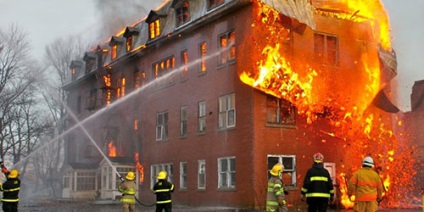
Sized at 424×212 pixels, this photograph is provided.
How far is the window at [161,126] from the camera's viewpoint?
104ft

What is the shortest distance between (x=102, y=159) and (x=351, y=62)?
753 inches

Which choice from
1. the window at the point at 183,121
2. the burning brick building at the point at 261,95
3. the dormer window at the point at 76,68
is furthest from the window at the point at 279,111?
the dormer window at the point at 76,68

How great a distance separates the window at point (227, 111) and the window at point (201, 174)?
244cm

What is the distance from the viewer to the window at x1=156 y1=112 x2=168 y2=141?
31.6 m

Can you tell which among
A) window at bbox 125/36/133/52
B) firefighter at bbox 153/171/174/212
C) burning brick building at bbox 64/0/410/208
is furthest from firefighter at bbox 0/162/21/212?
window at bbox 125/36/133/52

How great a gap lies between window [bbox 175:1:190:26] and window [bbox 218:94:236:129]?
19.9ft

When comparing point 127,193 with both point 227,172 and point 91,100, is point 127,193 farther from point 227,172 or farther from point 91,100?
point 91,100

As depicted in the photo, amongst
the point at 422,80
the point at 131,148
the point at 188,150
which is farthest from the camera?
the point at 422,80

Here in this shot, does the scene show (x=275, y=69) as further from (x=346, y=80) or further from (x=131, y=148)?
(x=131, y=148)

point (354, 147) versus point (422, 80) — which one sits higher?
point (422, 80)

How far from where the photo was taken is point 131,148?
35.7 m

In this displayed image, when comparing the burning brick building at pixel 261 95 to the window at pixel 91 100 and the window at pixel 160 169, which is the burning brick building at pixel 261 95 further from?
the window at pixel 91 100

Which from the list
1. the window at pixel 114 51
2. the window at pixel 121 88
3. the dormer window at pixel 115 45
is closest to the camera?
the window at pixel 121 88

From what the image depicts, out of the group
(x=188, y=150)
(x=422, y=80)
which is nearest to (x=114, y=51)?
(x=188, y=150)
